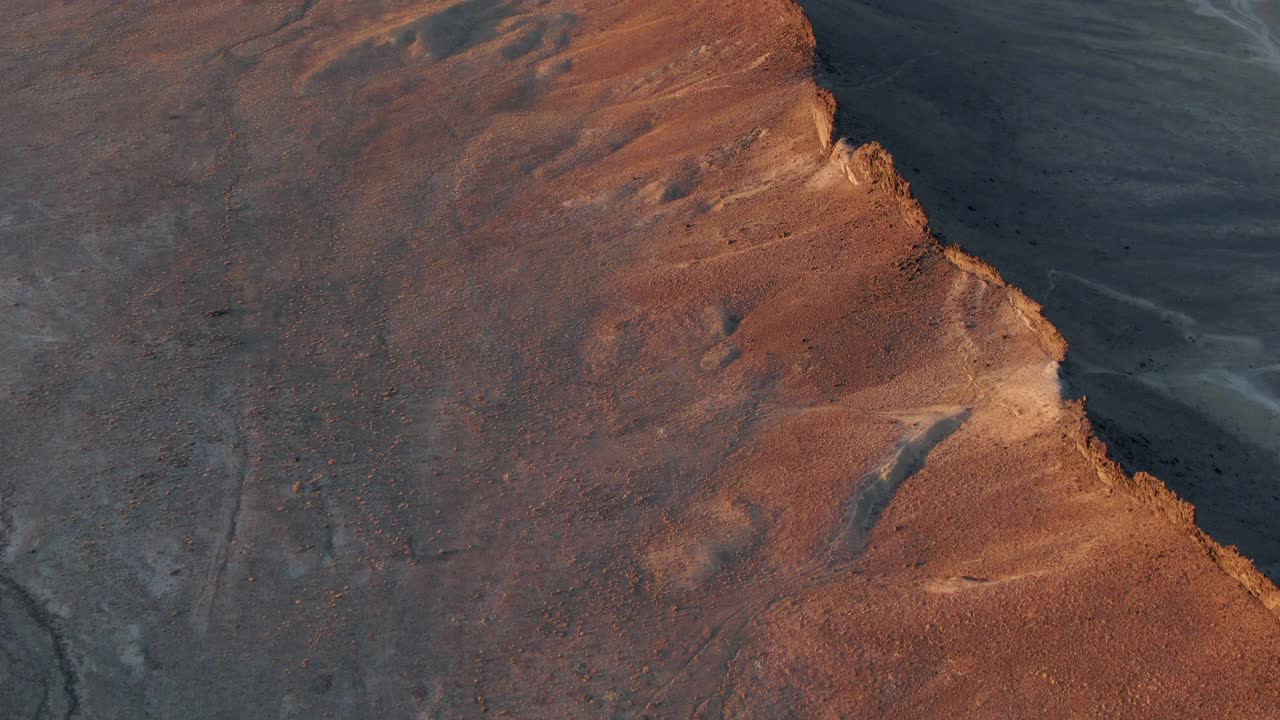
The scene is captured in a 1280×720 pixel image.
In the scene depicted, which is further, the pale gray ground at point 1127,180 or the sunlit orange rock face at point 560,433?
the pale gray ground at point 1127,180

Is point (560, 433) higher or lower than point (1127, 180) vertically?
higher

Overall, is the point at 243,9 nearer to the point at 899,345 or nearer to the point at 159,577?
the point at 159,577

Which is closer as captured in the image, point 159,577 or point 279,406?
point 159,577

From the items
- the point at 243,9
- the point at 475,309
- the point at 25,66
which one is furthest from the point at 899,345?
the point at 25,66

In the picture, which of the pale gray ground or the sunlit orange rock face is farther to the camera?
the pale gray ground
